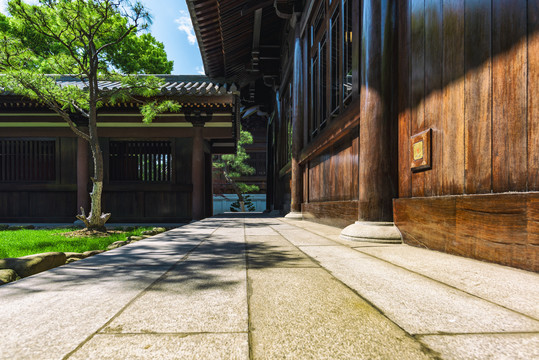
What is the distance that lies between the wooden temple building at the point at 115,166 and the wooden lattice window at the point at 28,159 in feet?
0.07

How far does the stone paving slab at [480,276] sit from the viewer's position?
1.15 m

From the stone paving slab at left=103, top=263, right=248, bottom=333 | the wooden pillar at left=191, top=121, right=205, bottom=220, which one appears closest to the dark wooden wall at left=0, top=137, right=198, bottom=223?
the wooden pillar at left=191, top=121, right=205, bottom=220

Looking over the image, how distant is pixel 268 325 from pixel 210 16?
7.19 metres

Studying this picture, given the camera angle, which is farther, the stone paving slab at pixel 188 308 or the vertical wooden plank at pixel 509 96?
the vertical wooden plank at pixel 509 96

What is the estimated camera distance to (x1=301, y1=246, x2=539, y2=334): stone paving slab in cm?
91

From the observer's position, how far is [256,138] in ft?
62.2

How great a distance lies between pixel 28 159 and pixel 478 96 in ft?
33.8

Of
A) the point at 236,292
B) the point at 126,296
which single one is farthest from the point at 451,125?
the point at 126,296

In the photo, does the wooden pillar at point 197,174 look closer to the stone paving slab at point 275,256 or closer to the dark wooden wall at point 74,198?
the dark wooden wall at point 74,198

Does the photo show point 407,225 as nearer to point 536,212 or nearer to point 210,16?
point 536,212

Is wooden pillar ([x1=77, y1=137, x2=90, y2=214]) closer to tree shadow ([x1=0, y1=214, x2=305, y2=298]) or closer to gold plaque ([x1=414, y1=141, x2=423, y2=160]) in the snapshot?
tree shadow ([x1=0, y1=214, x2=305, y2=298])

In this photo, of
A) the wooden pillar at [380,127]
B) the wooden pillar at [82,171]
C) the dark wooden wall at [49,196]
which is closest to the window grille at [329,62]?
the wooden pillar at [380,127]

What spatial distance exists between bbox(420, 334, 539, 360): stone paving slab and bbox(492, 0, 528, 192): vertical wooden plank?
1227mm

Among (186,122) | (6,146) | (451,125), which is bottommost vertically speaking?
(451,125)
